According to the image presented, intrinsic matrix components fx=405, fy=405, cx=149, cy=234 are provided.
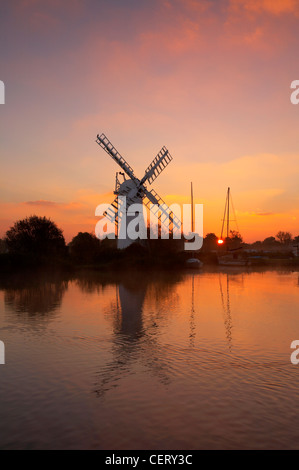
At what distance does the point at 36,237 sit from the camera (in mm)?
65062

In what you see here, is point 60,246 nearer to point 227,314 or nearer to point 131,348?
point 227,314

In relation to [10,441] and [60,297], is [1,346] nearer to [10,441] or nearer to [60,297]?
[10,441]

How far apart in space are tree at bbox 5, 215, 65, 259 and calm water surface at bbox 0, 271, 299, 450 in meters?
41.8

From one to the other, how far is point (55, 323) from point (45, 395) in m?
9.36

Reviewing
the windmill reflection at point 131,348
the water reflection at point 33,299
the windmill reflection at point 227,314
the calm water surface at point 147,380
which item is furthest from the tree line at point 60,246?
the calm water surface at point 147,380

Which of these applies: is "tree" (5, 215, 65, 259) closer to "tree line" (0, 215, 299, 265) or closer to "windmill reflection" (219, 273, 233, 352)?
"tree line" (0, 215, 299, 265)

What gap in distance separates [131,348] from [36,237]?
53.8 meters

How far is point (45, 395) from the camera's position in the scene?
974 cm

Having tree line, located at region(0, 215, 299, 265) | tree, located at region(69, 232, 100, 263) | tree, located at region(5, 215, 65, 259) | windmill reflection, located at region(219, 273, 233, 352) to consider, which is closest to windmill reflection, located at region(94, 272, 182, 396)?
windmill reflection, located at region(219, 273, 233, 352)

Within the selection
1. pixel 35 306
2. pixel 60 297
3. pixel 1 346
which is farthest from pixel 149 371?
pixel 60 297

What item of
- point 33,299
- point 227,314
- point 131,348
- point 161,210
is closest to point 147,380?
point 131,348

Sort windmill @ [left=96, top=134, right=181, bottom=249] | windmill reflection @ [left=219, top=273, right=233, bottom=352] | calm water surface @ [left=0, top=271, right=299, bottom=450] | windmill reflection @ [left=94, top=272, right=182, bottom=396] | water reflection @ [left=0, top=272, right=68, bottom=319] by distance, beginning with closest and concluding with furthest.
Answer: calm water surface @ [left=0, top=271, right=299, bottom=450] < windmill reflection @ [left=94, top=272, right=182, bottom=396] < windmill reflection @ [left=219, top=273, right=233, bottom=352] < water reflection @ [left=0, top=272, right=68, bottom=319] < windmill @ [left=96, top=134, right=181, bottom=249]

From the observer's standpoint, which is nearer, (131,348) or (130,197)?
(131,348)

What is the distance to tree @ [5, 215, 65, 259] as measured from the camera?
205 feet
